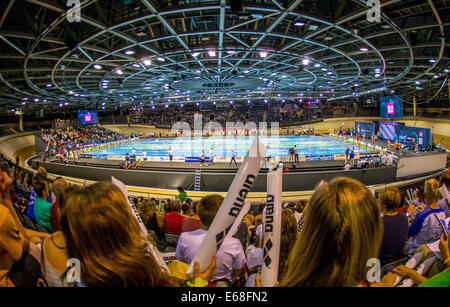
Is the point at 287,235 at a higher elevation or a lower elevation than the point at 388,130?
lower

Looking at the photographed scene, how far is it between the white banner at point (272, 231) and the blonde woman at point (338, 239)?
44 cm

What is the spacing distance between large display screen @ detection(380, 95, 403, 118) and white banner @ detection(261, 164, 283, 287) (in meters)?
28.8

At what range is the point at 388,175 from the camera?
1686 cm

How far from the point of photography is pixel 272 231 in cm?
174

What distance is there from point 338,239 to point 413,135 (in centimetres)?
3317

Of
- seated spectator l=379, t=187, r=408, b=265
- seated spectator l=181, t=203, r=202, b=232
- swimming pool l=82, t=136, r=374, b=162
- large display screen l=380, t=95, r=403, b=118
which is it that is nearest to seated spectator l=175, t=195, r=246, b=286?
seated spectator l=181, t=203, r=202, b=232

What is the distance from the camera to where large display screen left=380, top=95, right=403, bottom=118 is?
Result: 23562mm

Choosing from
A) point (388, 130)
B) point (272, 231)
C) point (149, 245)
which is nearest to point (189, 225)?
point (149, 245)

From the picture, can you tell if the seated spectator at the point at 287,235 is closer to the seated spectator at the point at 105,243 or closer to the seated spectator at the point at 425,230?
the seated spectator at the point at 105,243

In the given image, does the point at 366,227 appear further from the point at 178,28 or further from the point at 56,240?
the point at 178,28

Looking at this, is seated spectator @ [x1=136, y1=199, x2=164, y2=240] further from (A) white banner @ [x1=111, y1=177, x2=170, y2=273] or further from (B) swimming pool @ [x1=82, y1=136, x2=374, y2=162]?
(B) swimming pool @ [x1=82, y1=136, x2=374, y2=162]

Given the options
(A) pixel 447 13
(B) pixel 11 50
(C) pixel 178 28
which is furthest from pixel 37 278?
(B) pixel 11 50

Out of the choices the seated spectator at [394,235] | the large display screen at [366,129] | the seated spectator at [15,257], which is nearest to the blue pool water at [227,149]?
the large display screen at [366,129]

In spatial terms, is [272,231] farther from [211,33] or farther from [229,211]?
[211,33]
